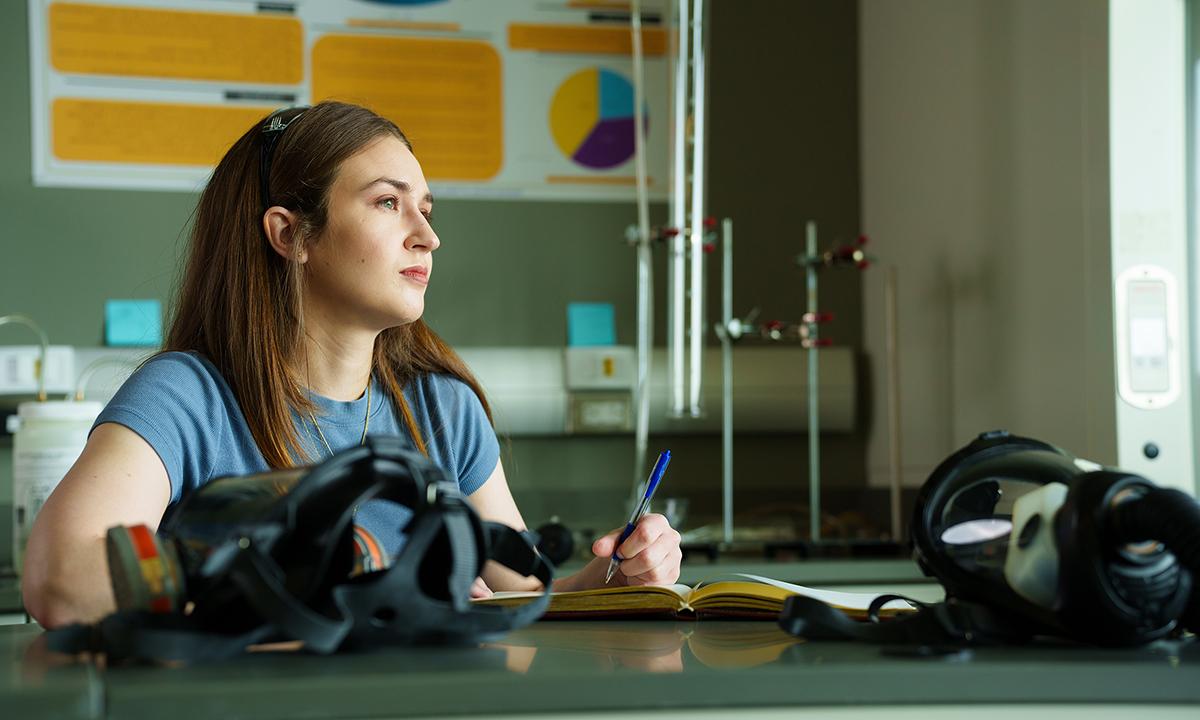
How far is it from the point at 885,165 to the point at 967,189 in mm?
418

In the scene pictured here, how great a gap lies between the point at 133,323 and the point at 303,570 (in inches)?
76.9

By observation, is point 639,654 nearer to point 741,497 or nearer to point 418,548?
point 418,548

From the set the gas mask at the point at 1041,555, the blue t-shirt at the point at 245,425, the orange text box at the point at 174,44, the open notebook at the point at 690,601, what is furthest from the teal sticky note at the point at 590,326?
the gas mask at the point at 1041,555

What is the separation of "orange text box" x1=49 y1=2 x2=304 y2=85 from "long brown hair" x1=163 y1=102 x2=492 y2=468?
3.74 feet

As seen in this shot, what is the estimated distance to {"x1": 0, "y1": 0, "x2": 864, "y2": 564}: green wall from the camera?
2.58m

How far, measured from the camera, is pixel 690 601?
3.48 ft

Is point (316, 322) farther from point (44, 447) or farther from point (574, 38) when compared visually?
point (574, 38)

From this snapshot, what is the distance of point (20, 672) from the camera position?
735mm

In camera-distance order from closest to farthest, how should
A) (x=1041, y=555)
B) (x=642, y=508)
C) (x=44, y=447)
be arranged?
(x=1041, y=555), (x=642, y=508), (x=44, y=447)

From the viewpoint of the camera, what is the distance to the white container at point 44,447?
1.90 m

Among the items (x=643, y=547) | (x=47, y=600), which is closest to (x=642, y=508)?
(x=643, y=547)

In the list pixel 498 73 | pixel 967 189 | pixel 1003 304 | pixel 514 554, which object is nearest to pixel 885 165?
pixel 967 189

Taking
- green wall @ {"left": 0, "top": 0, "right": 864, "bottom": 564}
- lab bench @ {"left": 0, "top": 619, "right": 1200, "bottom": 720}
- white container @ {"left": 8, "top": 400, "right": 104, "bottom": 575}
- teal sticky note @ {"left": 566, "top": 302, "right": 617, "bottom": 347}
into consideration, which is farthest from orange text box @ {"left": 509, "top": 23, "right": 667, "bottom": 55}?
lab bench @ {"left": 0, "top": 619, "right": 1200, "bottom": 720}

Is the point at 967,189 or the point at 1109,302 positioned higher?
the point at 967,189
